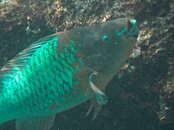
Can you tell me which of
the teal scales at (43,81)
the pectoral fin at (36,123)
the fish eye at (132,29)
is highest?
the fish eye at (132,29)

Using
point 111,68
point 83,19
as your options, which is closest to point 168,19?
point 83,19

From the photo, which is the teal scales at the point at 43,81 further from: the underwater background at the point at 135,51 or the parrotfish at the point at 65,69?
the underwater background at the point at 135,51

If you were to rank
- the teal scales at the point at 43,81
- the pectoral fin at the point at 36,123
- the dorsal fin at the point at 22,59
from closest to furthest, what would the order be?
the teal scales at the point at 43,81 → the dorsal fin at the point at 22,59 → the pectoral fin at the point at 36,123

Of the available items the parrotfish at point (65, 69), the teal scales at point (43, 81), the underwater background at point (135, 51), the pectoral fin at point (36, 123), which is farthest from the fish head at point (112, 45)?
the underwater background at point (135, 51)

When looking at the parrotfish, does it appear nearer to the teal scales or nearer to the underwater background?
the teal scales

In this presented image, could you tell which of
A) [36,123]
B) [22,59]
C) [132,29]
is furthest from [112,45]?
[36,123]

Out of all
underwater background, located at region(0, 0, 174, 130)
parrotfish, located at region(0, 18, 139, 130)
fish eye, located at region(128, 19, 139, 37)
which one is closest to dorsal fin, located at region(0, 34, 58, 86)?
parrotfish, located at region(0, 18, 139, 130)

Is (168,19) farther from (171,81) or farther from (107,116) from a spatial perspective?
(107,116)
